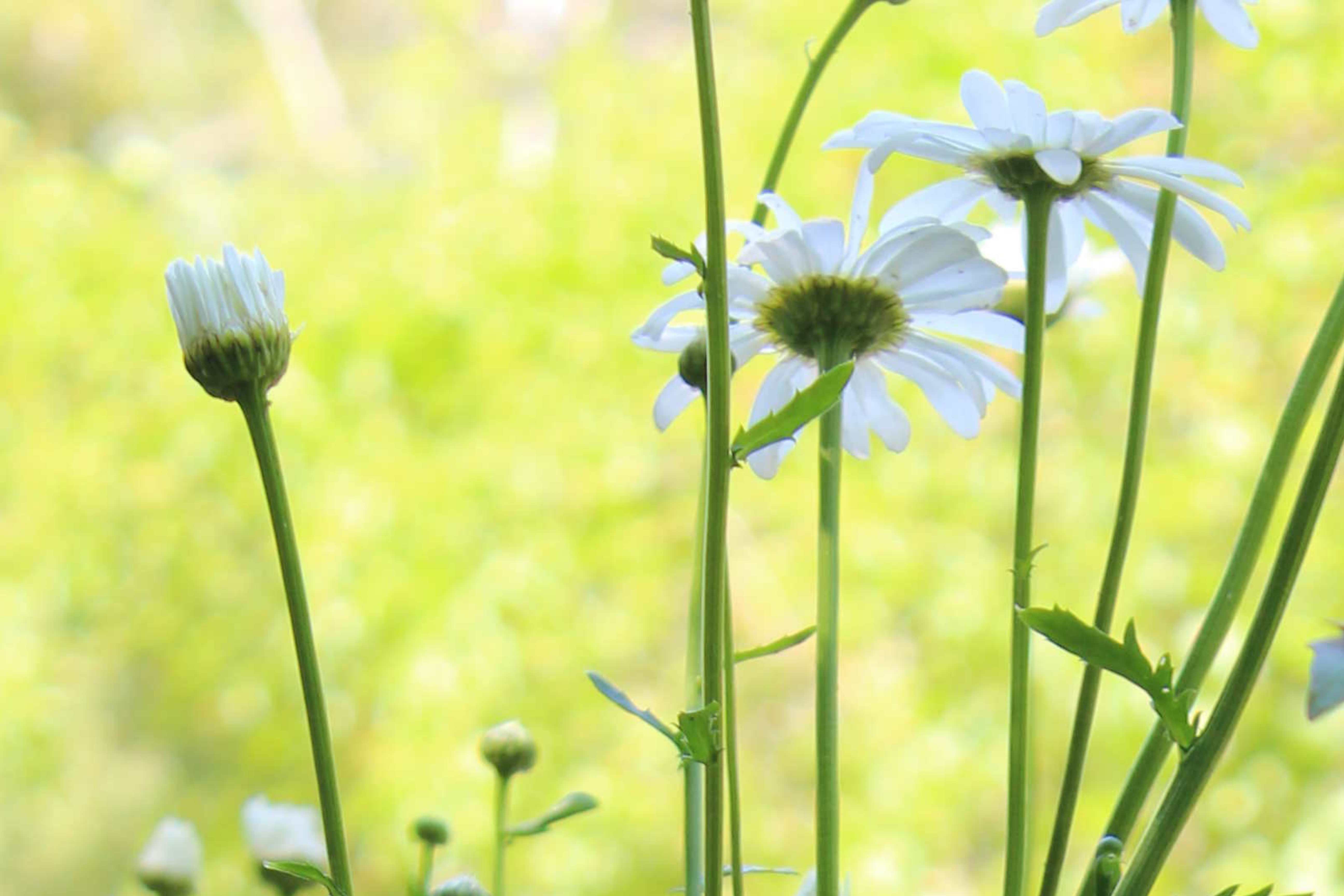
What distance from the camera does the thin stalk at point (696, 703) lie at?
11.9 inches

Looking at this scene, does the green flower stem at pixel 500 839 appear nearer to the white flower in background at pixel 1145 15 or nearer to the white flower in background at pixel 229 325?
the white flower in background at pixel 229 325

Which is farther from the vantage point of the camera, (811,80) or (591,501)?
(591,501)

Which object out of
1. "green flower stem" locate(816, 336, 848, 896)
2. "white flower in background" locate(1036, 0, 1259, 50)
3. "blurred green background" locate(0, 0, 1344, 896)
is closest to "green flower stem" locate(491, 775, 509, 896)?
"green flower stem" locate(816, 336, 848, 896)

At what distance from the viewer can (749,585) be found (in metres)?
1.79

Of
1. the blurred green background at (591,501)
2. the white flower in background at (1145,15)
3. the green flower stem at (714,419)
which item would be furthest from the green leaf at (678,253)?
the blurred green background at (591,501)

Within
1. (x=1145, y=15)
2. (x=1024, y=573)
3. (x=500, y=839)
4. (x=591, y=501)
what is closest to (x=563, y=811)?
(x=500, y=839)

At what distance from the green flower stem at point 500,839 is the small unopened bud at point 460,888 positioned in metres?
0.01

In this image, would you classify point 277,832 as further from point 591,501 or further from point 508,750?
point 591,501

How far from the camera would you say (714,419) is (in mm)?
260

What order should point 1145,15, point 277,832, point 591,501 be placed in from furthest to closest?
point 591,501 → point 277,832 → point 1145,15

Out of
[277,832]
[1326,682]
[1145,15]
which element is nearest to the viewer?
[1326,682]

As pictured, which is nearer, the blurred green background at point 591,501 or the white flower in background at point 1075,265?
the white flower in background at point 1075,265

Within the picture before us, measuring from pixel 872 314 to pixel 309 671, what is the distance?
15cm

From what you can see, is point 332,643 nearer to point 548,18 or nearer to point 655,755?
point 655,755
